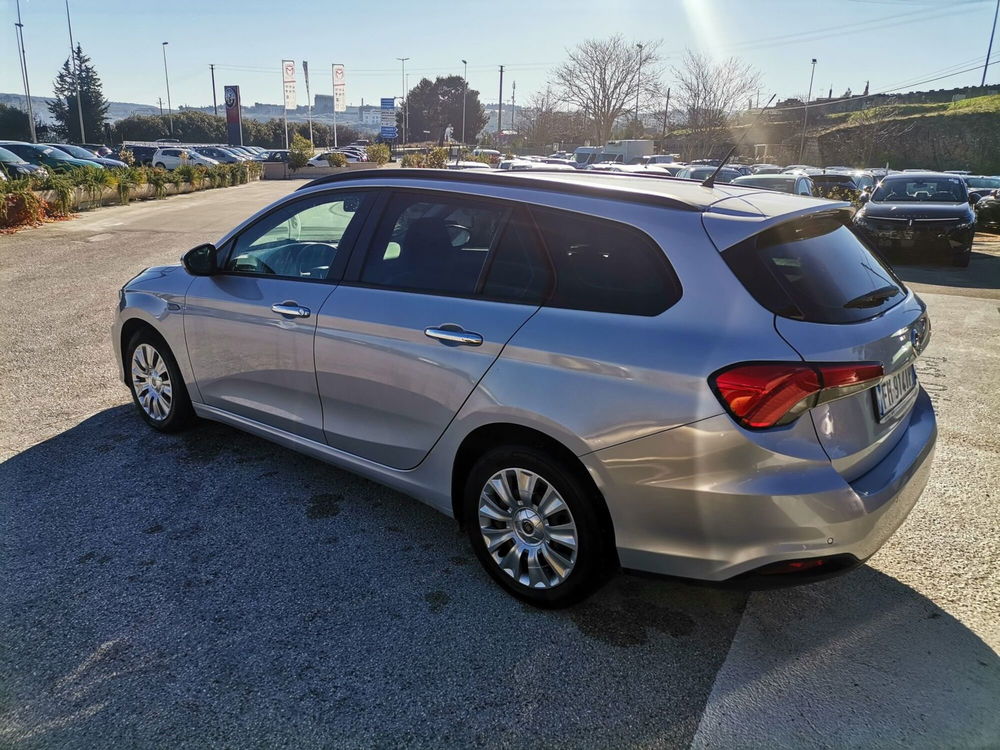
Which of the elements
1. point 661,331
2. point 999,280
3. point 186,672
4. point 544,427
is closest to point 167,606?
point 186,672

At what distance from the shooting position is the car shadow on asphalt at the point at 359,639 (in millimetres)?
2354

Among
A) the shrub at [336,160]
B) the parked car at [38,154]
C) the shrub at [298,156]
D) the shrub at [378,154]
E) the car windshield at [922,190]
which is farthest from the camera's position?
the shrub at [378,154]

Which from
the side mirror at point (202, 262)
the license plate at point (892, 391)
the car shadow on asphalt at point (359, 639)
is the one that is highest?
the side mirror at point (202, 262)

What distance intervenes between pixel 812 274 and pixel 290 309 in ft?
7.98

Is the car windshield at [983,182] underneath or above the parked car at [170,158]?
underneath

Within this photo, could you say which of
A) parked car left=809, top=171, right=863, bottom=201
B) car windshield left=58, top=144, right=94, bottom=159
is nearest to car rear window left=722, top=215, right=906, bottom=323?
parked car left=809, top=171, right=863, bottom=201

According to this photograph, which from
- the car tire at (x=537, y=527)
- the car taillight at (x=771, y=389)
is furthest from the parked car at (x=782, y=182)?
the car taillight at (x=771, y=389)

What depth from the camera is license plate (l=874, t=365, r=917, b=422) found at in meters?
2.57

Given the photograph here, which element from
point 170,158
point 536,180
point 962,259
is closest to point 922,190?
point 962,259

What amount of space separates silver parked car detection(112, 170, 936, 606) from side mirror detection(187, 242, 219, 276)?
18.4 inches

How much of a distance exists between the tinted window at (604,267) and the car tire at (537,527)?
2.05 feet

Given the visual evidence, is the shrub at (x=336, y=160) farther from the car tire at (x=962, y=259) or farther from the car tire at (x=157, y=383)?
the car tire at (x=157, y=383)

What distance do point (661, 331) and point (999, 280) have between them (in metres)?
12.1

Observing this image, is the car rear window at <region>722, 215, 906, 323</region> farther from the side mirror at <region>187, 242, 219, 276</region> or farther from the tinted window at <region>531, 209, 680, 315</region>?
the side mirror at <region>187, 242, 219, 276</region>
